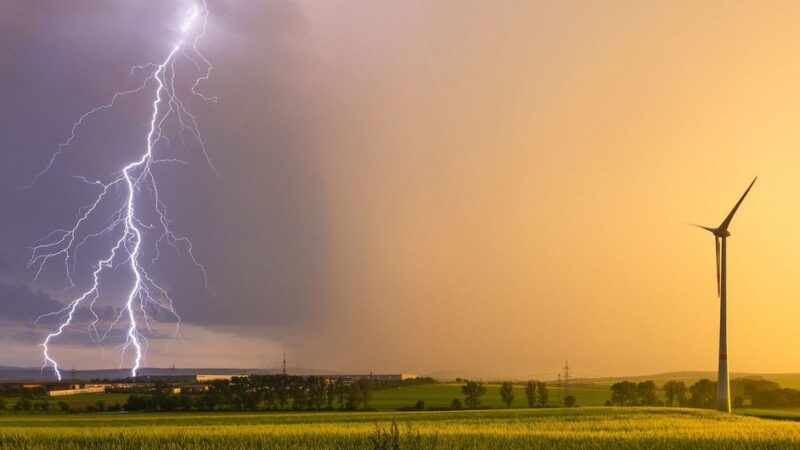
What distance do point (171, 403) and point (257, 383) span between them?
19000 millimetres

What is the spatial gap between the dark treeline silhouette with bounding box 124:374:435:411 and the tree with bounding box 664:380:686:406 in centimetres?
4147

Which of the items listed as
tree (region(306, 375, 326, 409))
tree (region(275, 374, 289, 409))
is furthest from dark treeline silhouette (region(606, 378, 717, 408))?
tree (region(275, 374, 289, 409))

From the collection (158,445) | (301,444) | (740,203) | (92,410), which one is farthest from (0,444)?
(92,410)

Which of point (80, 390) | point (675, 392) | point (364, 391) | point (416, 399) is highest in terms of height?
point (364, 391)

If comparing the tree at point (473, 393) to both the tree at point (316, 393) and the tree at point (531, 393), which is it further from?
the tree at point (316, 393)

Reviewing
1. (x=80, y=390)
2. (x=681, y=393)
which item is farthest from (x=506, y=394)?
(x=80, y=390)

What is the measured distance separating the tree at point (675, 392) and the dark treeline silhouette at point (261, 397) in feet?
136

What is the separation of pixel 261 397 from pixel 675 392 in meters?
56.2

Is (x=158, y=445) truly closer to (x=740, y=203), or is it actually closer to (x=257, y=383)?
(x=740, y=203)

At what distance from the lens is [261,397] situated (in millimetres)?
100250

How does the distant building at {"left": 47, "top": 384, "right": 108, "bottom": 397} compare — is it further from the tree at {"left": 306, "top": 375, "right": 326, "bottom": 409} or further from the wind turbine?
the wind turbine

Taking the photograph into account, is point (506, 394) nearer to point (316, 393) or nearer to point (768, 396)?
point (316, 393)

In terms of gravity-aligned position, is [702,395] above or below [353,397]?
below

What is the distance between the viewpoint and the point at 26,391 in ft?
369
